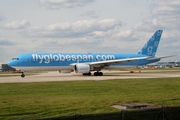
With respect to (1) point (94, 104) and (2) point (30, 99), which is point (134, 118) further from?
(2) point (30, 99)

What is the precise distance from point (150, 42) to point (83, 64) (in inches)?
712

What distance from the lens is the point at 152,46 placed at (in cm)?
6062

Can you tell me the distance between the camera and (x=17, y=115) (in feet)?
44.2

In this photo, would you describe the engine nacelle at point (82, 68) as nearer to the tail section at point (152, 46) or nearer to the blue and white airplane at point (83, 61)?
the blue and white airplane at point (83, 61)

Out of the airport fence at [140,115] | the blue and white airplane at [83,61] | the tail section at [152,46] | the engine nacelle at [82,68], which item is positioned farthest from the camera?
the tail section at [152,46]

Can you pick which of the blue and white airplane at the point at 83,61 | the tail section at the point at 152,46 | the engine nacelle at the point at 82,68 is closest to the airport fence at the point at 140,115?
the blue and white airplane at the point at 83,61

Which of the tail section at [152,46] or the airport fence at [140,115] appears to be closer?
the airport fence at [140,115]

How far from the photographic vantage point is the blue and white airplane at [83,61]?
1816 inches

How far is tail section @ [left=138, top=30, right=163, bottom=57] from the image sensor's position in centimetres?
6056

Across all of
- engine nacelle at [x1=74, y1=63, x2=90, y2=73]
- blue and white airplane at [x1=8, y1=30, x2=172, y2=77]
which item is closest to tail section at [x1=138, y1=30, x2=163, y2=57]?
blue and white airplane at [x1=8, y1=30, x2=172, y2=77]

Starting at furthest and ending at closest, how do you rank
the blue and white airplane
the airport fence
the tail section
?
the tail section < the blue and white airplane < the airport fence

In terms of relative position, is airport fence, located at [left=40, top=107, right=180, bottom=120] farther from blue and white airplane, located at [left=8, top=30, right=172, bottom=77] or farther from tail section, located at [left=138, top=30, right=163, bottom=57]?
tail section, located at [left=138, top=30, right=163, bottom=57]

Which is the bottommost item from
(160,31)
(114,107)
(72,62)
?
(114,107)

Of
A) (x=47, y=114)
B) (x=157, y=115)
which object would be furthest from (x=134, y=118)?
(x=47, y=114)
